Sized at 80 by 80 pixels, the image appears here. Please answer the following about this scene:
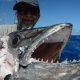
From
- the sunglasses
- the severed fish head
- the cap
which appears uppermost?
the cap

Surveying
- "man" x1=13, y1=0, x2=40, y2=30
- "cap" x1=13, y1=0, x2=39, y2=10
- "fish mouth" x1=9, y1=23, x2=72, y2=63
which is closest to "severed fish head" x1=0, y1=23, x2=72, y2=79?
"fish mouth" x1=9, y1=23, x2=72, y2=63

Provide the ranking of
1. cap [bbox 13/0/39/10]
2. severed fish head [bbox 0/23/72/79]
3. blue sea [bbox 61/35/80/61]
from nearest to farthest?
severed fish head [bbox 0/23/72/79] → cap [bbox 13/0/39/10] → blue sea [bbox 61/35/80/61]

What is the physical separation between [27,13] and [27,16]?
0.28 ft

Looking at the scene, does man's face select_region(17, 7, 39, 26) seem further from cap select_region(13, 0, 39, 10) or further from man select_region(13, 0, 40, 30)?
cap select_region(13, 0, 39, 10)

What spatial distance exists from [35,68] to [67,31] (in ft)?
3.50

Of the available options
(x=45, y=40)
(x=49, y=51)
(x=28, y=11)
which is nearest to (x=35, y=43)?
(x=45, y=40)

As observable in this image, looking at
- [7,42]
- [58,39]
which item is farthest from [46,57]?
[7,42]

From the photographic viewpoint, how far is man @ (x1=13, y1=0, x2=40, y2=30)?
22.9 ft

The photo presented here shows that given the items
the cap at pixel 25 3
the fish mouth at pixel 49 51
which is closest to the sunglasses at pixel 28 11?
the cap at pixel 25 3

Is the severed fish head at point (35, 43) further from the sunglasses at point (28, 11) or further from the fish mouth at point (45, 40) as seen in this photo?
the sunglasses at point (28, 11)

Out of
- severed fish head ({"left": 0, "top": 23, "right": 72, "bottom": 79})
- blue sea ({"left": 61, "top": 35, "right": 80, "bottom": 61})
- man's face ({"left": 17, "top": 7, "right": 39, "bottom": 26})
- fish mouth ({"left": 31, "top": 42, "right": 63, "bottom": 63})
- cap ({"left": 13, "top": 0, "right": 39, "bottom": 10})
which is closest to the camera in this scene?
severed fish head ({"left": 0, "top": 23, "right": 72, "bottom": 79})

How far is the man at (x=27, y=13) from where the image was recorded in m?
6.98

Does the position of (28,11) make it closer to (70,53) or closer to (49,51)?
(49,51)

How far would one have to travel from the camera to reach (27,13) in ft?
23.3
